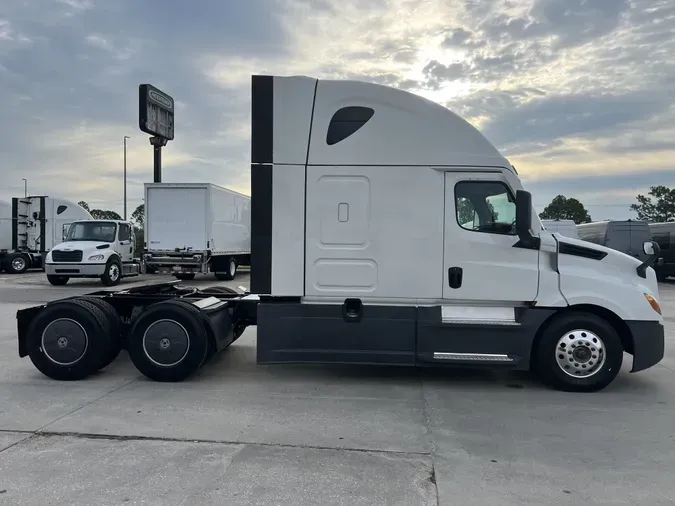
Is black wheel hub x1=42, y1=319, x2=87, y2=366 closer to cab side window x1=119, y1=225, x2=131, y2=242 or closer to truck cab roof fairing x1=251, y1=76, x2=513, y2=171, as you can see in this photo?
truck cab roof fairing x1=251, y1=76, x2=513, y2=171

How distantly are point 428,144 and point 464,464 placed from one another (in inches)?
137

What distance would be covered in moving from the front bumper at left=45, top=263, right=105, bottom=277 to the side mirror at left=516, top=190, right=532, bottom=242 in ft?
52.6

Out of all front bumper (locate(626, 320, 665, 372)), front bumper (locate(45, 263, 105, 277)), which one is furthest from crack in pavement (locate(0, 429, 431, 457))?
front bumper (locate(45, 263, 105, 277))

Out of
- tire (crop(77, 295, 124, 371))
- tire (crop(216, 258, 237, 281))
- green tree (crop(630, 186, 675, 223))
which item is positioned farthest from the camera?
green tree (crop(630, 186, 675, 223))

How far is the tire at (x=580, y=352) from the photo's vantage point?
230 inches

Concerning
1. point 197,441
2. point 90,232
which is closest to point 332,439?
point 197,441

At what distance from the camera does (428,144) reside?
599 centimetres

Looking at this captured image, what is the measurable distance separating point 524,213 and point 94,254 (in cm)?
1625

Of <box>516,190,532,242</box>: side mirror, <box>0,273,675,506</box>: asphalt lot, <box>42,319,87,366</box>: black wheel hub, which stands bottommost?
<box>0,273,675,506</box>: asphalt lot

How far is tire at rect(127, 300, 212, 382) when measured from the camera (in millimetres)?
6191

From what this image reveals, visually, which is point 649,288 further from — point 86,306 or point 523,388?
point 86,306

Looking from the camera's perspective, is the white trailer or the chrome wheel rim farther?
the white trailer

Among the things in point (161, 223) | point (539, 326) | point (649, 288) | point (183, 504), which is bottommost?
point (183, 504)

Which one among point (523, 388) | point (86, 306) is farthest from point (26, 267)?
point (523, 388)
